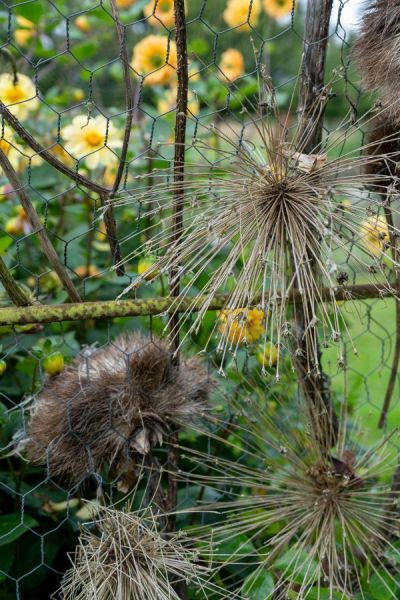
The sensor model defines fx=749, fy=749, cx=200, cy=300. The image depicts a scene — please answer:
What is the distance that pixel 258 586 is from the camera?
3.71 ft

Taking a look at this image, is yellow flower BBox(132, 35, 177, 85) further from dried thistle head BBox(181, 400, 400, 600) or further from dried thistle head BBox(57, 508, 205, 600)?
dried thistle head BBox(57, 508, 205, 600)

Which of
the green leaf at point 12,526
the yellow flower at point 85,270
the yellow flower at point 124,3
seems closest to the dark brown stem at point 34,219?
the green leaf at point 12,526

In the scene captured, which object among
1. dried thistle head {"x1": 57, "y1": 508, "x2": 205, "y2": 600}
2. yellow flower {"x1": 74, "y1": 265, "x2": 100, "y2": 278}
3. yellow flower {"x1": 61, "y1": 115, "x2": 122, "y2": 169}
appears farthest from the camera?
yellow flower {"x1": 74, "y1": 265, "x2": 100, "y2": 278}

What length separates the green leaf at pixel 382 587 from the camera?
46.0 inches

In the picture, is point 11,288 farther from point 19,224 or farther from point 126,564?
point 19,224

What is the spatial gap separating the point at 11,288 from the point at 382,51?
2.16 feet

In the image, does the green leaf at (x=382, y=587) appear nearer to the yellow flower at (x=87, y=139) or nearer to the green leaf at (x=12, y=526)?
the green leaf at (x=12, y=526)

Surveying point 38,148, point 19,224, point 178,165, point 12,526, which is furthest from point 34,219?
point 19,224

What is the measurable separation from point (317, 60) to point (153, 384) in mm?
584

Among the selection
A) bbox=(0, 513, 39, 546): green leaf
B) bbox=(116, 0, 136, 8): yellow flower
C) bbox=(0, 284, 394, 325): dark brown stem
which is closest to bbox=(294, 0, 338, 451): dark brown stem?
bbox=(0, 284, 394, 325): dark brown stem

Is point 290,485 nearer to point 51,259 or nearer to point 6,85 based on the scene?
point 51,259

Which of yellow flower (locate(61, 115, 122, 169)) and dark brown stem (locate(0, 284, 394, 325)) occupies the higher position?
yellow flower (locate(61, 115, 122, 169))

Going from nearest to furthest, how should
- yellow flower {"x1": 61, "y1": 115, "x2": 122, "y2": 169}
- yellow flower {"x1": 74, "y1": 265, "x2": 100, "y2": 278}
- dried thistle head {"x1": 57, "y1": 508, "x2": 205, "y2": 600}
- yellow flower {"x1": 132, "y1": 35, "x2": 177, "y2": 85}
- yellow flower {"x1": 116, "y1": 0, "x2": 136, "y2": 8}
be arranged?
dried thistle head {"x1": 57, "y1": 508, "x2": 205, "y2": 600} < yellow flower {"x1": 61, "y1": 115, "x2": 122, "y2": 169} < yellow flower {"x1": 74, "y1": 265, "x2": 100, "y2": 278} < yellow flower {"x1": 132, "y1": 35, "x2": 177, "y2": 85} < yellow flower {"x1": 116, "y1": 0, "x2": 136, "y2": 8}

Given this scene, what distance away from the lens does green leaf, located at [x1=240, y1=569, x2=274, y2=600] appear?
3.67 ft
